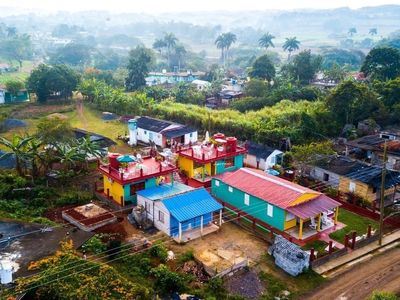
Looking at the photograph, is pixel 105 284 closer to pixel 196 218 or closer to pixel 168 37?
pixel 196 218

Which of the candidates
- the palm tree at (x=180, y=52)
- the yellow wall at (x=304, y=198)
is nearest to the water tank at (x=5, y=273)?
the yellow wall at (x=304, y=198)

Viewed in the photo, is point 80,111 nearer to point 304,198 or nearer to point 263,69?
point 263,69

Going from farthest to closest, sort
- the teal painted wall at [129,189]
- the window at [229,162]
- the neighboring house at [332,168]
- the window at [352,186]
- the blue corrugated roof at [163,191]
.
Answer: the window at [229,162]
the neighboring house at [332,168]
the window at [352,186]
the teal painted wall at [129,189]
the blue corrugated roof at [163,191]

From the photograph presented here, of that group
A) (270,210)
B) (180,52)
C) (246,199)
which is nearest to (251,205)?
(246,199)

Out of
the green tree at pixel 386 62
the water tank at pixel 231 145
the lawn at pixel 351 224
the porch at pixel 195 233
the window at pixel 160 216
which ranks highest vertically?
the green tree at pixel 386 62

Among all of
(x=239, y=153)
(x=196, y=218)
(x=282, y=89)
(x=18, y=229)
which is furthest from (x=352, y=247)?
(x=282, y=89)

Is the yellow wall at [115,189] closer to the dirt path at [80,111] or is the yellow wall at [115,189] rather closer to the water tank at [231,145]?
the water tank at [231,145]
